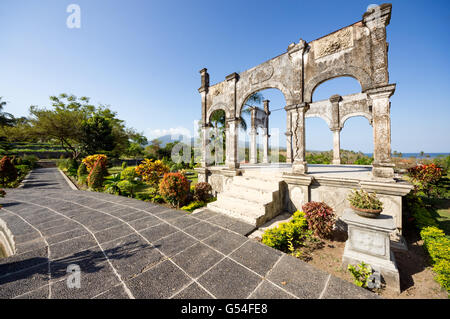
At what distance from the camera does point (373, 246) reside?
295 cm

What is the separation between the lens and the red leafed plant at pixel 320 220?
157 inches

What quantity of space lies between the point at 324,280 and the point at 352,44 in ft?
20.1

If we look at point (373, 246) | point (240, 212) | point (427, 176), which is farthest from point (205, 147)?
point (427, 176)

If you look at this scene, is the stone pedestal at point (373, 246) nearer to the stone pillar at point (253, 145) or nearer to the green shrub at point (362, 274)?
the green shrub at point (362, 274)

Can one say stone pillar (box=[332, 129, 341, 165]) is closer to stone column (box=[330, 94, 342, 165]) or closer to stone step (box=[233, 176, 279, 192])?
stone column (box=[330, 94, 342, 165])

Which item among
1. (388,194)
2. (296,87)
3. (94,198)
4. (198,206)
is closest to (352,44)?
(296,87)

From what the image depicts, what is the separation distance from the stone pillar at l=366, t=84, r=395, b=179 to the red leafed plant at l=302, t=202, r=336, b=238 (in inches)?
69.6

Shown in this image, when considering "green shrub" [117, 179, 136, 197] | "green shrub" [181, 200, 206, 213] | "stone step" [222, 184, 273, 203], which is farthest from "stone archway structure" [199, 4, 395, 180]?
"green shrub" [117, 179, 136, 197]

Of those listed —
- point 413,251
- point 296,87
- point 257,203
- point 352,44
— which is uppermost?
point 352,44

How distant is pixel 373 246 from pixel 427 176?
21.6 ft

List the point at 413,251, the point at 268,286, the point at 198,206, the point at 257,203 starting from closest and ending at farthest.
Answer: the point at 268,286
the point at 413,251
the point at 257,203
the point at 198,206

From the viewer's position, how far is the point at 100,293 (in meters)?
2.12
